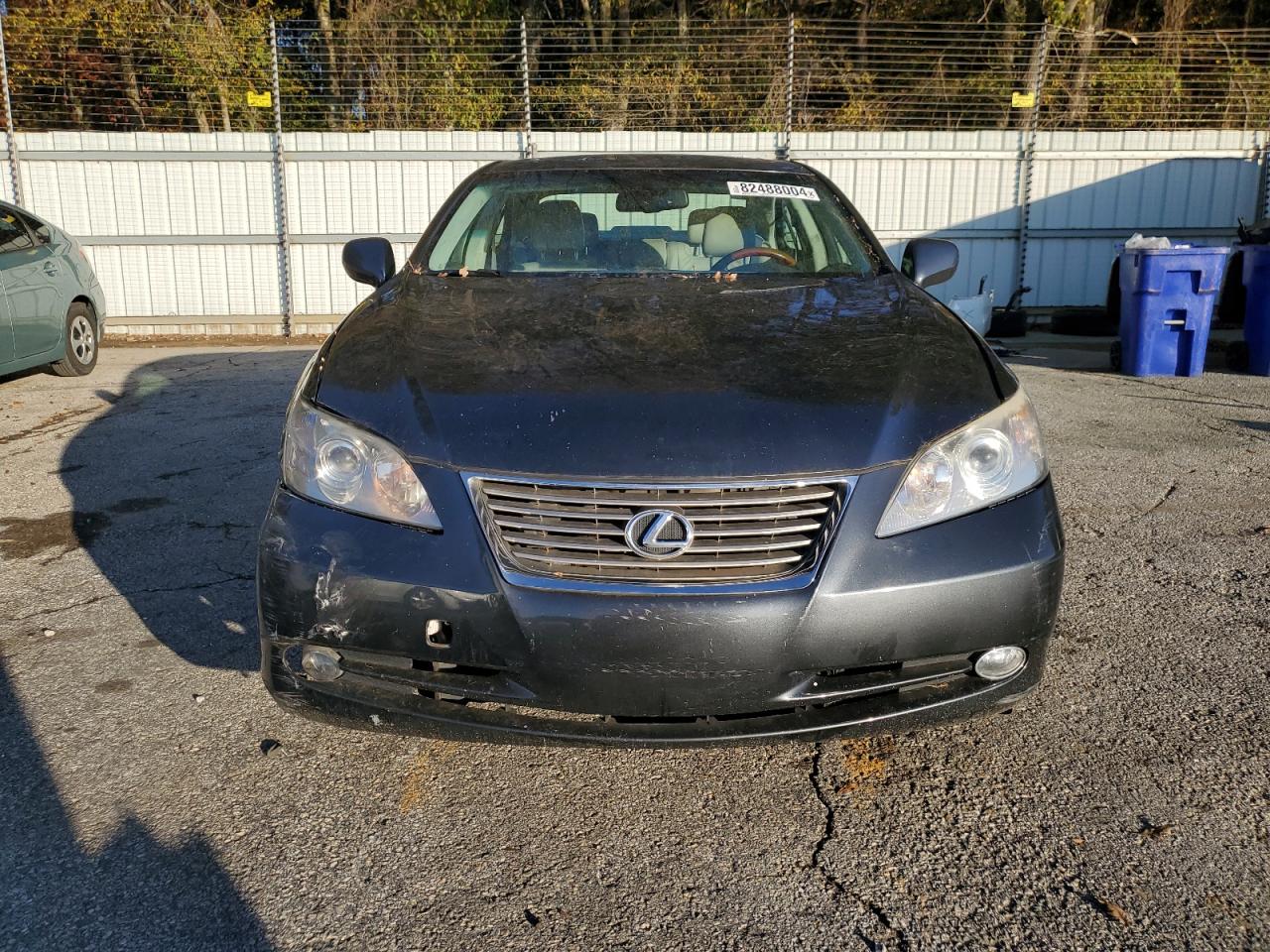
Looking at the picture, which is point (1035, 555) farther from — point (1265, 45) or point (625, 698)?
point (1265, 45)

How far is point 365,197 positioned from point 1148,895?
11.1m

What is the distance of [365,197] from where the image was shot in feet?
38.4

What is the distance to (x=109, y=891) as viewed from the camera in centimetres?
217

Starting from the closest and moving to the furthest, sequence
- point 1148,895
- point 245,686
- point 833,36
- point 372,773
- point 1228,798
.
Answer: point 1148,895 → point 1228,798 → point 372,773 → point 245,686 → point 833,36

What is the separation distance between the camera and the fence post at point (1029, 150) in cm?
1197

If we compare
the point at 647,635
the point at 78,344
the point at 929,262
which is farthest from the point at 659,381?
the point at 78,344

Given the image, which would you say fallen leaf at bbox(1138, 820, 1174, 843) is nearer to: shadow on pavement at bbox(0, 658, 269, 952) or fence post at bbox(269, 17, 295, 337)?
shadow on pavement at bbox(0, 658, 269, 952)

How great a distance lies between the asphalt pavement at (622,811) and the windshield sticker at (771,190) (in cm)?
175

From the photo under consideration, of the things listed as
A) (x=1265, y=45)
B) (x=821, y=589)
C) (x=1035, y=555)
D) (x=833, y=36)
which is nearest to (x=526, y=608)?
(x=821, y=589)

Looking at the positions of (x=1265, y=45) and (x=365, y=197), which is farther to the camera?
(x=1265, y=45)

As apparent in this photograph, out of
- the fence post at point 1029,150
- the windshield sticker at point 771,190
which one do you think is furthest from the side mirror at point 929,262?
the fence post at point 1029,150

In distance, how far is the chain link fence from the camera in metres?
12.3

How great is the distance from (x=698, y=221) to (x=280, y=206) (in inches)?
352

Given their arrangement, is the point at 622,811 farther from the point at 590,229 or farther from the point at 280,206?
the point at 280,206
